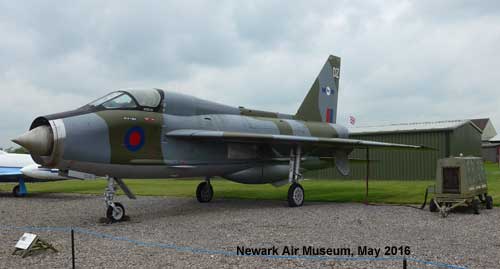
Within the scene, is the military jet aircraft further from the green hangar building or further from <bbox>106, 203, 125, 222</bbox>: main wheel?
the green hangar building

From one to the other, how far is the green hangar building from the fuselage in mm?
11123

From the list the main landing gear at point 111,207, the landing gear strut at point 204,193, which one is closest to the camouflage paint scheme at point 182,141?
the main landing gear at point 111,207

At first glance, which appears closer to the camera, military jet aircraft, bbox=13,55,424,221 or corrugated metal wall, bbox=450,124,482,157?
military jet aircraft, bbox=13,55,424,221

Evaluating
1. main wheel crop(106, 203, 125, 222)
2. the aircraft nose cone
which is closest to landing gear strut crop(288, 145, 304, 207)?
main wheel crop(106, 203, 125, 222)

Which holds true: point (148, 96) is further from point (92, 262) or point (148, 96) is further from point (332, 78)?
point (332, 78)

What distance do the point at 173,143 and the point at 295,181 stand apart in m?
3.85

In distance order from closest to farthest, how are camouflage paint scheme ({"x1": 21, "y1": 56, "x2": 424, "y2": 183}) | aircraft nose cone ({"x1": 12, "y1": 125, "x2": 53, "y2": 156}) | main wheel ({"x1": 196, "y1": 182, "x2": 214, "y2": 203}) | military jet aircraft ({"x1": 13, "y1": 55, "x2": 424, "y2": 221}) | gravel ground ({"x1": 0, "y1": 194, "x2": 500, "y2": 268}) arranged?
gravel ground ({"x1": 0, "y1": 194, "x2": 500, "y2": 268}), aircraft nose cone ({"x1": 12, "y1": 125, "x2": 53, "y2": 156}), military jet aircraft ({"x1": 13, "y1": 55, "x2": 424, "y2": 221}), camouflage paint scheme ({"x1": 21, "y1": 56, "x2": 424, "y2": 183}), main wheel ({"x1": 196, "y1": 182, "x2": 214, "y2": 203})

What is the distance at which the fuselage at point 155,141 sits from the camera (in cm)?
866

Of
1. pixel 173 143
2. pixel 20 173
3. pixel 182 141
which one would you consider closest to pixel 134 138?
pixel 173 143

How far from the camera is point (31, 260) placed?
5.80 m

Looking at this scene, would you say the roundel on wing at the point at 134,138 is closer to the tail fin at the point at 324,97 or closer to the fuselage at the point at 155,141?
the fuselage at the point at 155,141

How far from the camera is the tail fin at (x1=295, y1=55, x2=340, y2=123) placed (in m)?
16.0

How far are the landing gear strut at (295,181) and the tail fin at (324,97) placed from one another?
3.30 m

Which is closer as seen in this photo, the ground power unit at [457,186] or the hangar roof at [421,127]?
the ground power unit at [457,186]
